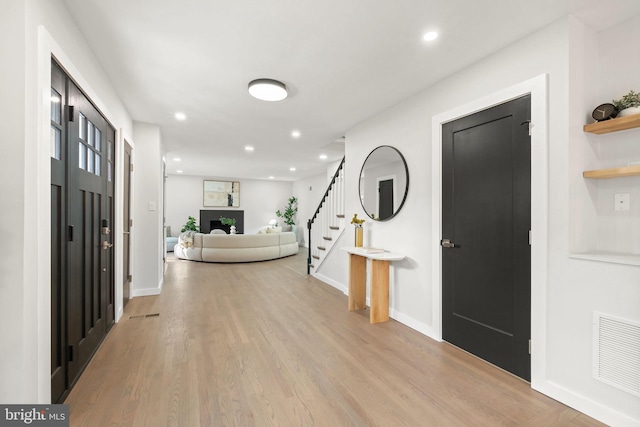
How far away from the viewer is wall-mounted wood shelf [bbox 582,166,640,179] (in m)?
1.69

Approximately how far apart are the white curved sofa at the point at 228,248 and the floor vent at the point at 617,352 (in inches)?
254

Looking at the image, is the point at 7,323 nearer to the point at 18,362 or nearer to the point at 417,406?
the point at 18,362

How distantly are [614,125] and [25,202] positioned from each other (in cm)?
343

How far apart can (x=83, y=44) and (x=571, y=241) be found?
382 cm

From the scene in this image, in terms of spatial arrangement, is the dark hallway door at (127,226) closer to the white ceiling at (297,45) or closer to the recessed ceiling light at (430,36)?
the white ceiling at (297,45)

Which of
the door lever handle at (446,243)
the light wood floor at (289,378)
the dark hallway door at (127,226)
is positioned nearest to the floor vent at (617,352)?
the light wood floor at (289,378)

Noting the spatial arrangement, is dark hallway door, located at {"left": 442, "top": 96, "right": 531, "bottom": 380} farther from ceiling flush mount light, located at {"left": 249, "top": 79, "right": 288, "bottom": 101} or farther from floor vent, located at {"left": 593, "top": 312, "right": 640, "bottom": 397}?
ceiling flush mount light, located at {"left": 249, "top": 79, "right": 288, "bottom": 101}

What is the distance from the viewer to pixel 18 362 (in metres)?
1.35

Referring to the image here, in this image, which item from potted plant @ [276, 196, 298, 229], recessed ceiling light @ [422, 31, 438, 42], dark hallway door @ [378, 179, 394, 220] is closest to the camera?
recessed ceiling light @ [422, 31, 438, 42]

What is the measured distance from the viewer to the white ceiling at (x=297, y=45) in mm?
1843

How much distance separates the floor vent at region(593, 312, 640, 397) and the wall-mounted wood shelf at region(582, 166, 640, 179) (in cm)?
88

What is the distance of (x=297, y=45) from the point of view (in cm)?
226

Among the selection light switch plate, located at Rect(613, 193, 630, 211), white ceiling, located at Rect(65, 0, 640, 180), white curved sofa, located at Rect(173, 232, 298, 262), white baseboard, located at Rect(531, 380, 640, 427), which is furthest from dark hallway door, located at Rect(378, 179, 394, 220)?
white curved sofa, located at Rect(173, 232, 298, 262)

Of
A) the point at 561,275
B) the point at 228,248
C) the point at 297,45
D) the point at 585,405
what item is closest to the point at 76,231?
the point at 297,45
